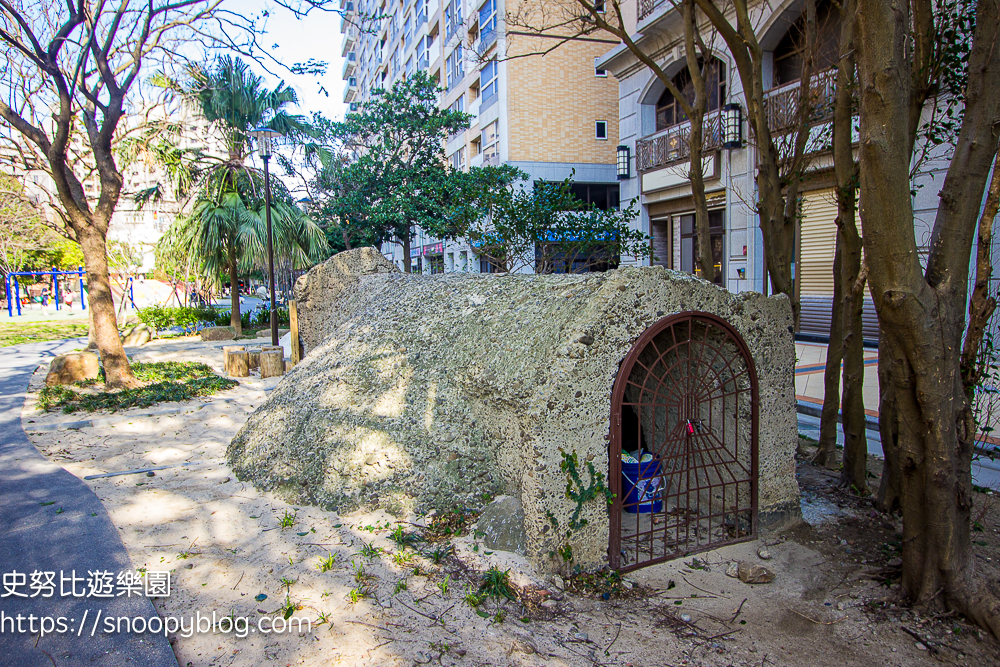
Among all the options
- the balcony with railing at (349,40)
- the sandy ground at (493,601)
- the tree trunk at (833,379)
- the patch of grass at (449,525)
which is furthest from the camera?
the balcony with railing at (349,40)

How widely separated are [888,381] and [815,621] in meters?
1.98

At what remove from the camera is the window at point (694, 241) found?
1481 cm

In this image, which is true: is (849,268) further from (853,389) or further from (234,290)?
(234,290)

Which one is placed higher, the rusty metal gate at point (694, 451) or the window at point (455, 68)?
the window at point (455, 68)

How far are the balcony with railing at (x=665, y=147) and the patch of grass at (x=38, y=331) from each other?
18.0m

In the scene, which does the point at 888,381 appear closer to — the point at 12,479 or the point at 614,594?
the point at 614,594

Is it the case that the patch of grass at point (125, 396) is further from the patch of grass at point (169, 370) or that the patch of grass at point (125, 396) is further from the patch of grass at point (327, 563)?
the patch of grass at point (327, 563)

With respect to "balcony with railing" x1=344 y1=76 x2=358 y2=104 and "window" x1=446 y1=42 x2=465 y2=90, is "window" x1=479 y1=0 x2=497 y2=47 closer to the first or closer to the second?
"window" x1=446 y1=42 x2=465 y2=90

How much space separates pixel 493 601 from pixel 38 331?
78.5 feet

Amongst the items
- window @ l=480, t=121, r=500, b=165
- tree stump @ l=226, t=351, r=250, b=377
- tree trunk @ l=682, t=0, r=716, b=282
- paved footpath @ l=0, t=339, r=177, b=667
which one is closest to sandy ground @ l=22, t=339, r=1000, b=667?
paved footpath @ l=0, t=339, r=177, b=667

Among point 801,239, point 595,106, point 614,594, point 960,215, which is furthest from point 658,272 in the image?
point 595,106

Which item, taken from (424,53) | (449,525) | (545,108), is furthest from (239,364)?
(424,53)

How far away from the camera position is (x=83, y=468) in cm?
550

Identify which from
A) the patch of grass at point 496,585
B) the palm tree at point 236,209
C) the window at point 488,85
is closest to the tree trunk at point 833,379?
the patch of grass at point 496,585
